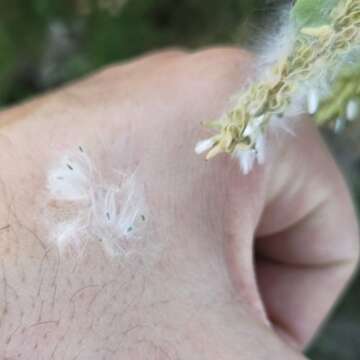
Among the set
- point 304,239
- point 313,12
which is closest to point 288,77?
point 313,12

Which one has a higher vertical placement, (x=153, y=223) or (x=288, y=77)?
(x=288, y=77)

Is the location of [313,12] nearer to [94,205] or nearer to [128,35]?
[94,205]

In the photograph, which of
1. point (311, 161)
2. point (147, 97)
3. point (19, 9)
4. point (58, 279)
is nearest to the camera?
point (58, 279)

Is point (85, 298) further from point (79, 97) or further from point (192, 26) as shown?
point (192, 26)

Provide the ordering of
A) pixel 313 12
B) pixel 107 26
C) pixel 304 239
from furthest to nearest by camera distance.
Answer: pixel 107 26 < pixel 304 239 < pixel 313 12

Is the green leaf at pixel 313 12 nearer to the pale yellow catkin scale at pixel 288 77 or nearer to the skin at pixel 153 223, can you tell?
the pale yellow catkin scale at pixel 288 77

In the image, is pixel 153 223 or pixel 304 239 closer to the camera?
pixel 153 223

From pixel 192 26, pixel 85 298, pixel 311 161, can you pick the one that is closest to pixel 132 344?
pixel 85 298

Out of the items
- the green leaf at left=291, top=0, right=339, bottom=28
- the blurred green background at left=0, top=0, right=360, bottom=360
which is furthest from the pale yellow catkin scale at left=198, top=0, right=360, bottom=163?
the blurred green background at left=0, top=0, right=360, bottom=360
